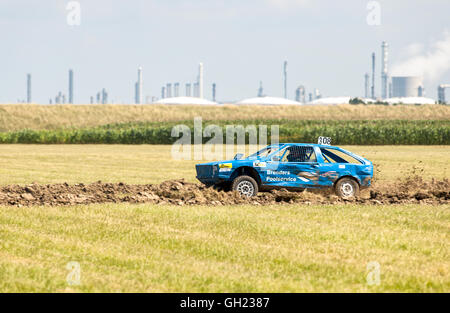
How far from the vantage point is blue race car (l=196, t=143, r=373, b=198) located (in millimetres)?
16844

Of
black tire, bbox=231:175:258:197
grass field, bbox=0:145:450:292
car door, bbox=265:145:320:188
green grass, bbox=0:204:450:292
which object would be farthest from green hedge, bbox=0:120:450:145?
green grass, bbox=0:204:450:292

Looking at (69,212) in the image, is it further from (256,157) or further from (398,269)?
(398,269)

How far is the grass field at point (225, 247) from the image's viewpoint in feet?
28.1

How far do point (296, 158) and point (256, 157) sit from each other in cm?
99

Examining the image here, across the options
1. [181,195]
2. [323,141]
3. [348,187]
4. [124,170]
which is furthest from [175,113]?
[348,187]

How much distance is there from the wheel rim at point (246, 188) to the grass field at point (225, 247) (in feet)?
4.52

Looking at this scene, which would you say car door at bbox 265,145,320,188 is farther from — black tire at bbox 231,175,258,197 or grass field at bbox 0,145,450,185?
grass field at bbox 0,145,450,185

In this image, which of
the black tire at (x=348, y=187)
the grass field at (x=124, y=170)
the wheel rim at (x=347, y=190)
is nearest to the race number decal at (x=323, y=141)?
the black tire at (x=348, y=187)

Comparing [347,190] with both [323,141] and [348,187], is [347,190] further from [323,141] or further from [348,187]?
[323,141]

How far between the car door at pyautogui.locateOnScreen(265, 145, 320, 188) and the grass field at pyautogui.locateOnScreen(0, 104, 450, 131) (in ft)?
266

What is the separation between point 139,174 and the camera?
88.2 feet
